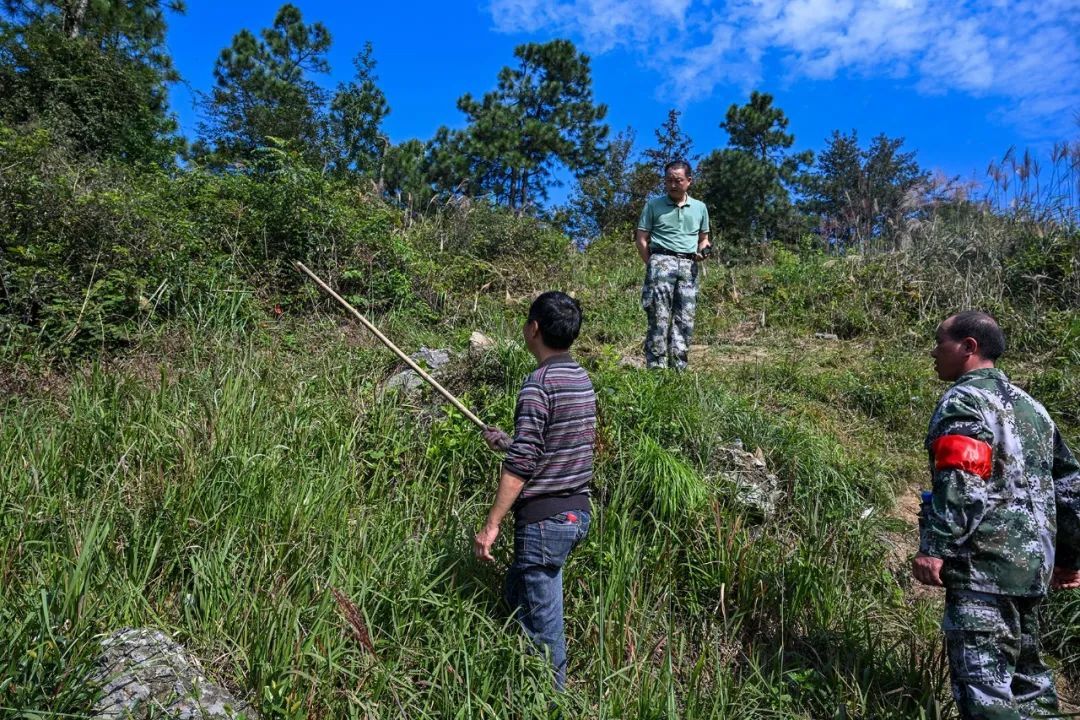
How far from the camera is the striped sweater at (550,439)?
2338mm

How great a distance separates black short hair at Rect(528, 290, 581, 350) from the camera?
7.89 ft

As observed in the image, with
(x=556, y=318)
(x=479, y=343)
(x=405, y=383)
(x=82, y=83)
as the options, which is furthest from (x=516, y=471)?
(x=82, y=83)

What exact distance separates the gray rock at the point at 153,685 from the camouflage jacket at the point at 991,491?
2.36 metres

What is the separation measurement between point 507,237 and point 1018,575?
7765 mm

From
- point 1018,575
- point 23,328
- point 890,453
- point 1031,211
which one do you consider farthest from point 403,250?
point 1031,211

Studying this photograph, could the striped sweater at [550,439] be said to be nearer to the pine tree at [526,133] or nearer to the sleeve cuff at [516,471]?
the sleeve cuff at [516,471]

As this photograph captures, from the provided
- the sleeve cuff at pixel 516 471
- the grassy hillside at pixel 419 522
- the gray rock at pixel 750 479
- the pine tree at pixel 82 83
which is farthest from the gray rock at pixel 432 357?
→ the pine tree at pixel 82 83

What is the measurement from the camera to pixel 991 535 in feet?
7.23

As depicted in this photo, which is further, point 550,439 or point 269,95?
point 269,95

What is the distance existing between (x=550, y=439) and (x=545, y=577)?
51 cm

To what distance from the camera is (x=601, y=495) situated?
12.1 feet

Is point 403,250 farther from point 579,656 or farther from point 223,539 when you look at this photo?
point 579,656

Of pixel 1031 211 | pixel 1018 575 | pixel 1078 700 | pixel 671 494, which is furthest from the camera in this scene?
pixel 1031 211

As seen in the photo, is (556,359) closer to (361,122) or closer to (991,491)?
(991,491)
